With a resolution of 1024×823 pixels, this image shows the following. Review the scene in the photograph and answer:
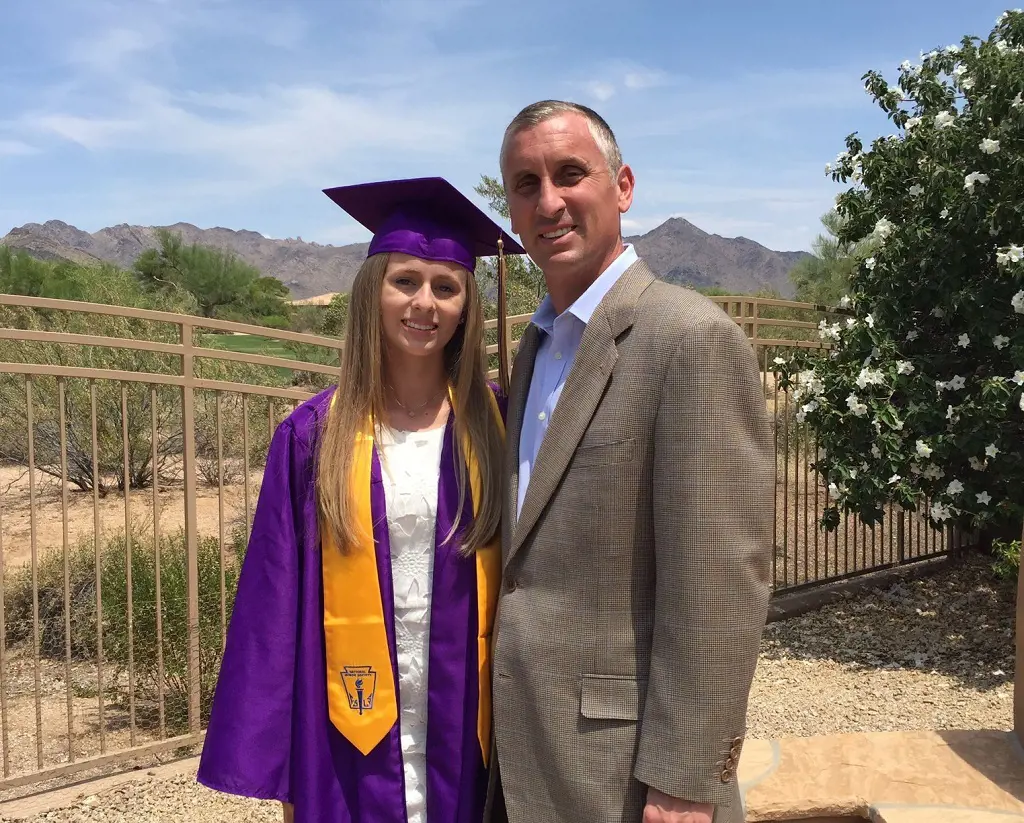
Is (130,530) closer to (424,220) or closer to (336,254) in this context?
(424,220)

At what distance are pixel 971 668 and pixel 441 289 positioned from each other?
14.3 feet

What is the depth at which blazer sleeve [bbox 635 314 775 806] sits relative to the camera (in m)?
1.38

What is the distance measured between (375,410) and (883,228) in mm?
4400

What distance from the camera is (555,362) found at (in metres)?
1.66

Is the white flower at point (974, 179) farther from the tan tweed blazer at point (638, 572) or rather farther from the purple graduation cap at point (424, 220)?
the tan tweed blazer at point (638, 572)

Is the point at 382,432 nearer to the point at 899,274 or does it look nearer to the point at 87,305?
the point at 87,305

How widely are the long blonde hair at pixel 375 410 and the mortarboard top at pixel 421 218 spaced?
60 millimetres

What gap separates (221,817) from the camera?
139 inches

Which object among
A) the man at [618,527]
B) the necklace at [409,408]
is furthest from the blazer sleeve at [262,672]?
the man at [618,527]

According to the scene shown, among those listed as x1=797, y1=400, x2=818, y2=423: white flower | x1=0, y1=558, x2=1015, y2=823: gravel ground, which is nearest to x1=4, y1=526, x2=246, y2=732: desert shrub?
x1=0, y1=558, x2=1015, y2=823: gravel ground

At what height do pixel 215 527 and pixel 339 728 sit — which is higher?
pixel 339 728

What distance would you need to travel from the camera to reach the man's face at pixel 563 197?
1.59 metres

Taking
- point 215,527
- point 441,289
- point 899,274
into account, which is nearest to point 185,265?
point 215,527

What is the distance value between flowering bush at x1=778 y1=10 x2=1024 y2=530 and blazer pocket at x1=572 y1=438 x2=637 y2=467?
12.6 feet
